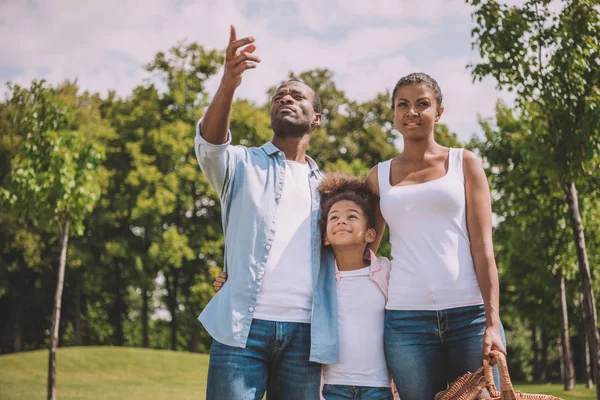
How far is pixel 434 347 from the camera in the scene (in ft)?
11.9

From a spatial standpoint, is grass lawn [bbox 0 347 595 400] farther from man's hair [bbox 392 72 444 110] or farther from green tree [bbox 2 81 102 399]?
man's hair [bbox 392 72 444 110]

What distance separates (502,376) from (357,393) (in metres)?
0.93

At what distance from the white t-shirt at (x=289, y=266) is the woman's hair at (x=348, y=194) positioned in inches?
6.9

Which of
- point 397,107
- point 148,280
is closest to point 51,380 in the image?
point 397,107

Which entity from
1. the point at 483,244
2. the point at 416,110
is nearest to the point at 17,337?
the point at 416,110

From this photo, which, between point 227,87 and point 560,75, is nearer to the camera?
point 227,87

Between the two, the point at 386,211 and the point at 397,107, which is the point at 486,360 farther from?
the point at 397,107

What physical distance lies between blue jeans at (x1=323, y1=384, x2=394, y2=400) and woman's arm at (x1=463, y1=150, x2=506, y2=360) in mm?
736

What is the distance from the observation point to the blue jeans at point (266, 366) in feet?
12.2

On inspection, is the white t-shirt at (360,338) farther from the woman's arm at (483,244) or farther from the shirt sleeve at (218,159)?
the shirt sleeve at (218,159)

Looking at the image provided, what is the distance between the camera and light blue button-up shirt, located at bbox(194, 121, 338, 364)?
3.76 metres

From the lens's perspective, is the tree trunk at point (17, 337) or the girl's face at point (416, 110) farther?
the tree trunk at point (17, 337)

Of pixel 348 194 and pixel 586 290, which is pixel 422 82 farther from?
pixel 586 290

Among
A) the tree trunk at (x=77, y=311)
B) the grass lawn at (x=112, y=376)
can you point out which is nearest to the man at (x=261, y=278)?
Answer: the grass lawn at (x=112, y=376)
